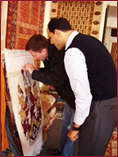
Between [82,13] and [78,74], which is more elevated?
[82,13]

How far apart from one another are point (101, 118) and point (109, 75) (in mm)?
392

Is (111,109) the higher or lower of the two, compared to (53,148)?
higher

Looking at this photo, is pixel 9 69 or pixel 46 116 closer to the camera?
pixel 9 69

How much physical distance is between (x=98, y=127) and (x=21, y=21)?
2.51 m

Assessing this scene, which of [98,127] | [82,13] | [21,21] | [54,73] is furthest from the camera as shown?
[82,13]

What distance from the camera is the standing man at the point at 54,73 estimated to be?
5.29 ft

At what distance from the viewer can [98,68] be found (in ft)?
4.22

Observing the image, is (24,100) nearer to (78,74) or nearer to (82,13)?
(78,74)

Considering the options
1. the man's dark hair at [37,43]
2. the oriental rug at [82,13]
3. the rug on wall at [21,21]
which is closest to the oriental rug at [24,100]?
the man's dark hair at [37,43]

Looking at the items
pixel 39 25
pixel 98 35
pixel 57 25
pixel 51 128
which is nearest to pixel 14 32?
pixel 39 25

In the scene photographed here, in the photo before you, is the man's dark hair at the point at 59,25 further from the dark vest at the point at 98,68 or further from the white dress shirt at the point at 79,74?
the white dress shirt at the point at 79,74

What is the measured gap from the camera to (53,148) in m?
2.51

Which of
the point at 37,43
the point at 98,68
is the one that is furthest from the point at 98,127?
the point at 37,43

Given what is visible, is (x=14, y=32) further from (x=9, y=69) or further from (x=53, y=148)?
(x=53, y=148)
